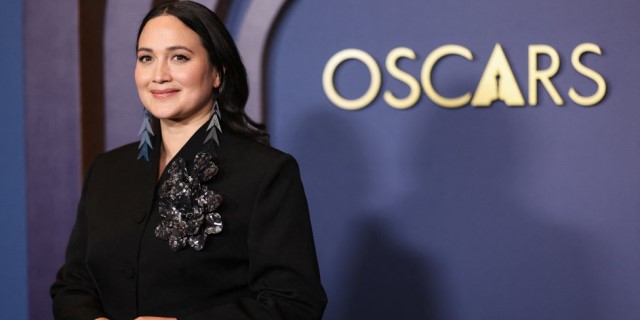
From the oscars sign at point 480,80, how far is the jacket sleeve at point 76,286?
3.12ft

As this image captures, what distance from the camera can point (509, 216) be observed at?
2.41 m

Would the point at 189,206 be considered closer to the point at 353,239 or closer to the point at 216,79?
the point at 216,79

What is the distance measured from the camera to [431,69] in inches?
95.1

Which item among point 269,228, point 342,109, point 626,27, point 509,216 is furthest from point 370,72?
point 269,228

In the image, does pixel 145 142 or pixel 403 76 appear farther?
pixel 403 76

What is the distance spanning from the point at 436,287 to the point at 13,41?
149 cm

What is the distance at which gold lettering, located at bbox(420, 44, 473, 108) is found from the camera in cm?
239

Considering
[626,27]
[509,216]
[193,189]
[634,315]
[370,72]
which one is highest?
[626,27]

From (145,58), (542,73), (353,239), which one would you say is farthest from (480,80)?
(145,58)

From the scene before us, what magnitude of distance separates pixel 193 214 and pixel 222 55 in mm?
329

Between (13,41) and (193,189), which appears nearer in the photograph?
(193,189)

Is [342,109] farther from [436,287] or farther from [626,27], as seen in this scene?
[626,27]

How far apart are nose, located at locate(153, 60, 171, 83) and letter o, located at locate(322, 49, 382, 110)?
0.92 metres

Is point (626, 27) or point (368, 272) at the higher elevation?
point (626, 27)
